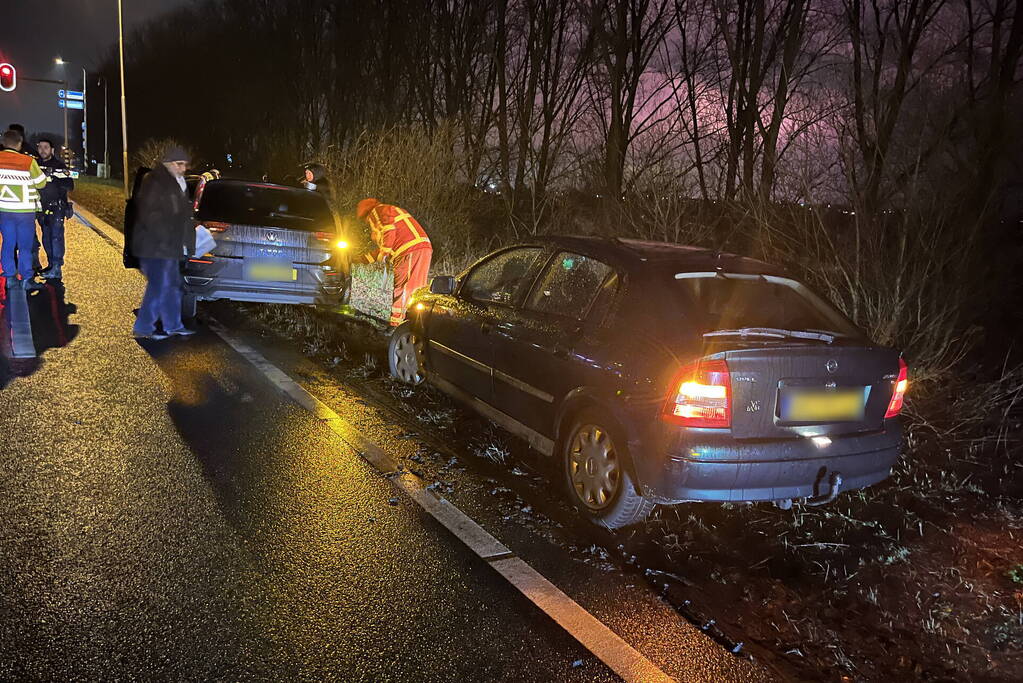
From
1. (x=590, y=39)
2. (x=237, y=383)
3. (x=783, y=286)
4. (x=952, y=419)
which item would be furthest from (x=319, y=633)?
(x=590, y=39)

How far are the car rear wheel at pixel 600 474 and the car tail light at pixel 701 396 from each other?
0.38m

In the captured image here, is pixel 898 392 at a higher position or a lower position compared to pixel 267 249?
lower

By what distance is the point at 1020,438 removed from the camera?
5.91 meters

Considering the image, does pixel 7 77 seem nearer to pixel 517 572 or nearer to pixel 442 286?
pixel 442 286

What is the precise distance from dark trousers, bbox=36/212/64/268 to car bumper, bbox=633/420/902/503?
10.1 meters

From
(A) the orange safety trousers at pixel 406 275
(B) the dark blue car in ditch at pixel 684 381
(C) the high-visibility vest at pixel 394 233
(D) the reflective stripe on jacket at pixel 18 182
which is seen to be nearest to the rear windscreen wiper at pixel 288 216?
(C) the high-visibility vest at pixel 394 233

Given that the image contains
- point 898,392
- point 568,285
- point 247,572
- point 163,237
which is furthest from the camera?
point 163,237

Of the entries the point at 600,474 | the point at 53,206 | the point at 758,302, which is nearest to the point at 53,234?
the point at 53,206

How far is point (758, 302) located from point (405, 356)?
3.19 meters

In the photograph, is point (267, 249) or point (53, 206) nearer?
point (267, 249)

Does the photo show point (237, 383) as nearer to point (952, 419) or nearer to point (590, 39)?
point (952, 419)

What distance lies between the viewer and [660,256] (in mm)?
4559

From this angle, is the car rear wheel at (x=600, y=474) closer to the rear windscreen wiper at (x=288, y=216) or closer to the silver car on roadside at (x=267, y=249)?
the silver car on roadside at (x=267, y=249)

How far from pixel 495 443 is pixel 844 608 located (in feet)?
8.43
